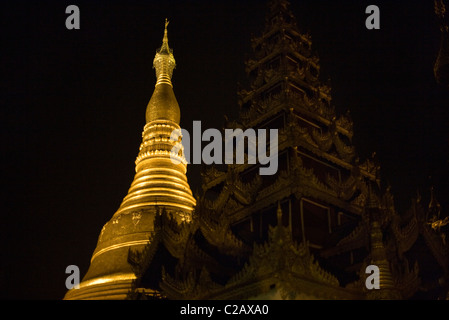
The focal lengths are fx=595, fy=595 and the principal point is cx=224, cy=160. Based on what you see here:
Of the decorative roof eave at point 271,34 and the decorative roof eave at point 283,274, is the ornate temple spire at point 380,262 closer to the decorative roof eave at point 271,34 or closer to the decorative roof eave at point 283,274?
the decorative roof eave at point 283,274

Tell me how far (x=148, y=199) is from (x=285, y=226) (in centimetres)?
820

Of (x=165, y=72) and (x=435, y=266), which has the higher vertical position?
(x=165, y=72)

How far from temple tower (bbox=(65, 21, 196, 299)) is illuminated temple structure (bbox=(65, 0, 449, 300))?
76mm

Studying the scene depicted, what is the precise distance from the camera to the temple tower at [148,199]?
1903cm

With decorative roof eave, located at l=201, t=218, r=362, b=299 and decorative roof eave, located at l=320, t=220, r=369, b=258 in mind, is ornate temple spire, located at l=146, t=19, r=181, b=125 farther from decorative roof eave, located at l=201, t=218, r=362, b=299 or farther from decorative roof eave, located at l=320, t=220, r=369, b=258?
decorative roof eave, located at l=201, t=218, r=362, b=299

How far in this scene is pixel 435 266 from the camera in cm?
1412

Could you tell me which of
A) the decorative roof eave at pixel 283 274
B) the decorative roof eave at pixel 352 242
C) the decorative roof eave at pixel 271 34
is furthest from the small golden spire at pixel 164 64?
the decorative roof eave at pixel 283 274

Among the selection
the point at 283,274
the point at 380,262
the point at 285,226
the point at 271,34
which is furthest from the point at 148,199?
the point at 380,262

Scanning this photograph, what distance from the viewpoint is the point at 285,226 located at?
1428 centimetres
